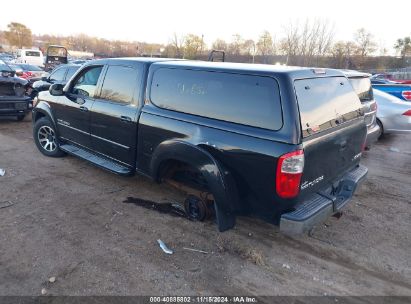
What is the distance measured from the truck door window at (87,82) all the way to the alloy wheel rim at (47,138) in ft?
3.99

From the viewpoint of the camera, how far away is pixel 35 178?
523 centimetres

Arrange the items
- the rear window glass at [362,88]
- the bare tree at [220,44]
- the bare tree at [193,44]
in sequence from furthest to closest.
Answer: the bare tree at [220,44]
the bare tree at [193,44]
the rear window glass at [362,88]

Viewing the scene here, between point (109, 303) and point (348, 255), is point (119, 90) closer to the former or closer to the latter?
point (109, 303)

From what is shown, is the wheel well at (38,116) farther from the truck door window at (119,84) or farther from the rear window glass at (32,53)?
the rear window glass at (32,53)

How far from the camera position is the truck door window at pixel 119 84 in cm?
439

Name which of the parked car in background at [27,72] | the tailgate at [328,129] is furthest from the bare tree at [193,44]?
the tailgate at [328,129]

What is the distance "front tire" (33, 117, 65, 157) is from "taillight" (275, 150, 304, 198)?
4.49m

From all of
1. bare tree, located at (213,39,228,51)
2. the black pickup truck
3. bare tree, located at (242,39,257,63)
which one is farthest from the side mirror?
bare tree, located at (213,39,228,51)

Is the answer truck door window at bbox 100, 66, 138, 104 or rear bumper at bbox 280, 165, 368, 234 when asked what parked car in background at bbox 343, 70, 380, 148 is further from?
truck door window at bbox 100, 66, 138, 104

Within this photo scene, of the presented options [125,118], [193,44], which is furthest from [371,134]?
[193,44]

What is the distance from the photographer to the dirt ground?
2.99 metres

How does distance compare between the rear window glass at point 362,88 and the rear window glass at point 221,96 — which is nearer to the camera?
the rear window glass at point 221,96

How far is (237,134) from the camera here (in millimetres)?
3217

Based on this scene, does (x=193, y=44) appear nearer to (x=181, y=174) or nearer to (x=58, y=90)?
(x=58, y=90)
